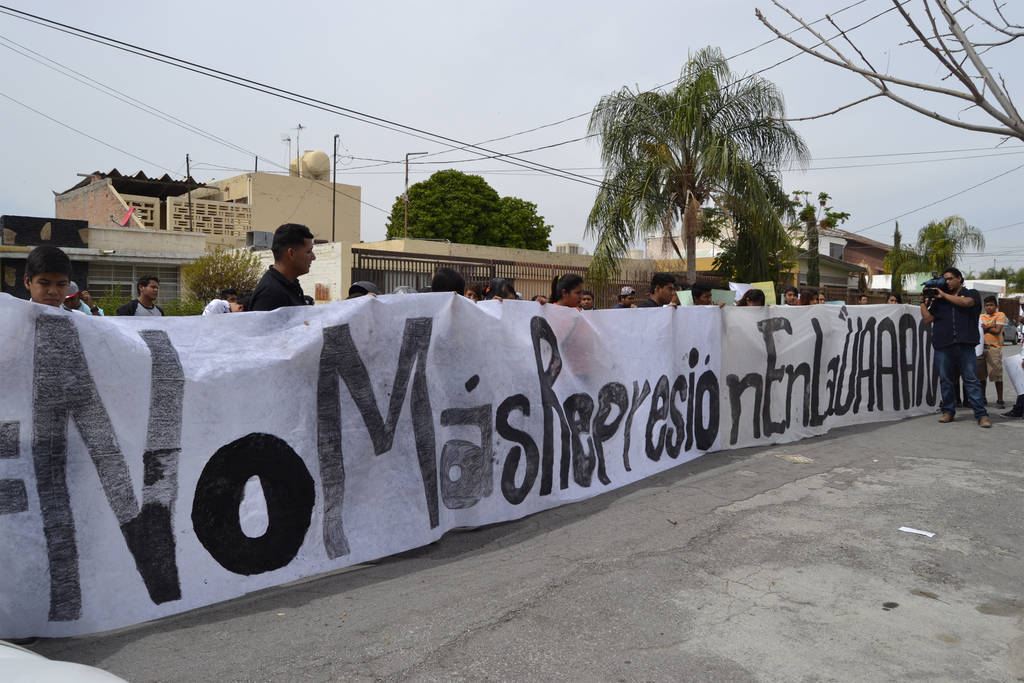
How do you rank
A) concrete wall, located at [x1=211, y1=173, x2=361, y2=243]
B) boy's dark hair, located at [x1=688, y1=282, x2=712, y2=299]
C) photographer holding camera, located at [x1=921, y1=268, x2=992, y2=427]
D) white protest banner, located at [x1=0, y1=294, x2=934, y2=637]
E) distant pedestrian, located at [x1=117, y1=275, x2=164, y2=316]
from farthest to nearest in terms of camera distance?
concrete wall, located at [x1=211, y1=173, x2=361, y2=243] → photographer holding camera, located at [x1=921, y1=268, x2=992, y2=427] → boy's dark hair, located at [x1=688, y1=282, x2=712, y2=299] → distant pedestrian, located at [x1=117, y1=275, x2=164, y2=316] → white protest banner, located at [x1=0, y1=294, x2=934, y2=637]

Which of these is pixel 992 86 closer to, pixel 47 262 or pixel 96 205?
pixel 47 262

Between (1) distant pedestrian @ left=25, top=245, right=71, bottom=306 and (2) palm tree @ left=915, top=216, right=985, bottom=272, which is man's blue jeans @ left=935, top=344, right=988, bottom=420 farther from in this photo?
(2) palm tree @ left=915, top=216, right=985, bottom=272

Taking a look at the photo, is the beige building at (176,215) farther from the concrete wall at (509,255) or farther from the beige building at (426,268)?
the concrete wall at (509,255)

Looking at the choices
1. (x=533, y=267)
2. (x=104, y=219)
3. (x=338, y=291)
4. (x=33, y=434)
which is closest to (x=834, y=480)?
(x=33, y=434)

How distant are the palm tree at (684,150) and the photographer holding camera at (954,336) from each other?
8281 mm

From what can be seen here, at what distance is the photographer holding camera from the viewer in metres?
8.91

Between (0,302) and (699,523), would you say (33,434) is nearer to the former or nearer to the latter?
(0,302)

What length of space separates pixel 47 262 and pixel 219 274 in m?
23.7

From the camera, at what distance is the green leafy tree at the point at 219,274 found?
85.5 ft

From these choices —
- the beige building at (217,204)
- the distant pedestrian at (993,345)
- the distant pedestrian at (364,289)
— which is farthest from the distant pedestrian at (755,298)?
the beige building at (217,204)

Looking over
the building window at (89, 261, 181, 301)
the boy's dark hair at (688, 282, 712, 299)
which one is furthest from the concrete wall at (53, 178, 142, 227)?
the boy's dark hair at (688, 282, 712, 299)

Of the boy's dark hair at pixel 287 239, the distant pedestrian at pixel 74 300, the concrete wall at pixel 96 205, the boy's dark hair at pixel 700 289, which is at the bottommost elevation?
the distant pedestrian at pixel 74 300

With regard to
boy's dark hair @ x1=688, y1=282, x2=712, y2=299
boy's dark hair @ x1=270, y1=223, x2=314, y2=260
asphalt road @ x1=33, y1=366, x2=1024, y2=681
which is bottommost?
asphalt road @ x1=33, y1=366, x2=1024, y2=681

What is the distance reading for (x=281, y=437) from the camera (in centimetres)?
389
